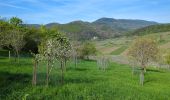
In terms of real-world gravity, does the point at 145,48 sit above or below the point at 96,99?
above

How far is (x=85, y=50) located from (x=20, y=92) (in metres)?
106

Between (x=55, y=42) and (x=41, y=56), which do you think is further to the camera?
(x=55, y=42)

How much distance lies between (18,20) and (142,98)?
129680 millimetres

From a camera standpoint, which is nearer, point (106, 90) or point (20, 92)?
point (20, 92)

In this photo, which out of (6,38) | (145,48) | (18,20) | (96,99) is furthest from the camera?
(18,20)

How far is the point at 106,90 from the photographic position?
38.1 m

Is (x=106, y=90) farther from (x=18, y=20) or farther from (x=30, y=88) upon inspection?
(x=18, y=20)

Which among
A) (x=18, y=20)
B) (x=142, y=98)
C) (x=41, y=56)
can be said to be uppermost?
(x=18, y=20)

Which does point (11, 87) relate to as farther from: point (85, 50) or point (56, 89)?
point (85, 50)

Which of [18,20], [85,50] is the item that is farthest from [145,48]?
[18,20]

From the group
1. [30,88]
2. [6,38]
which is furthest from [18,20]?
[30,88]

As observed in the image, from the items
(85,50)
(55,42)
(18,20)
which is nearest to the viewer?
(55,42)

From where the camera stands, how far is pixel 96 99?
3228 cm

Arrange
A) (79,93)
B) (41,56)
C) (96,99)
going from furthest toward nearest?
(41,56) < (79,93) < (96,99)
